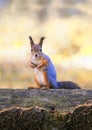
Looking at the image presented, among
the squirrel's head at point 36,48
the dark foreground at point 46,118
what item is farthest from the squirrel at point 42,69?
the dark foreground at point 46,118

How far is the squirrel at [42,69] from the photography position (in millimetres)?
7984

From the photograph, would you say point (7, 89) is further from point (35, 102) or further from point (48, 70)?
point (48, 70)

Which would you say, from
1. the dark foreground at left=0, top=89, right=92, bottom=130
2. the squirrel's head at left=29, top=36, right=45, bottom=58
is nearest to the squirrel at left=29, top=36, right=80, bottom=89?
the squirrel's head at left=29, top=36, right=45, bottom=58

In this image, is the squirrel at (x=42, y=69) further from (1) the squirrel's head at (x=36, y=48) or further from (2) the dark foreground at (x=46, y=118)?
(2) the dark foreground at (x=46, y=118)

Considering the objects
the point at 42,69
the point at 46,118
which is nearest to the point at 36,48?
the point at 42,69

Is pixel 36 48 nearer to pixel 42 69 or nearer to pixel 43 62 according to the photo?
pixel 43 62

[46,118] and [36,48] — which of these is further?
[36,48]

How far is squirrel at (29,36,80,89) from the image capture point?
7984mm

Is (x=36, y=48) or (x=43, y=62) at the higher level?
(x=36, y=48)

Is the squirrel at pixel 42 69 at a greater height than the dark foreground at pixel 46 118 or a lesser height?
greater

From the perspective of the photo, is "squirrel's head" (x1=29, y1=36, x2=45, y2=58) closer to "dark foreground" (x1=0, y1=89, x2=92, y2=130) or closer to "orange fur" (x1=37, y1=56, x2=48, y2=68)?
"orange fur" (x1=37, y1=56, x2=48, y2=68)

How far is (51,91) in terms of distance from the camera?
20.4 feet

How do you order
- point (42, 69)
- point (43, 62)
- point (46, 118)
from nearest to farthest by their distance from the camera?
point (46, 118), point (43, 62), point (42, 69)

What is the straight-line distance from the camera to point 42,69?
820 centimetres
